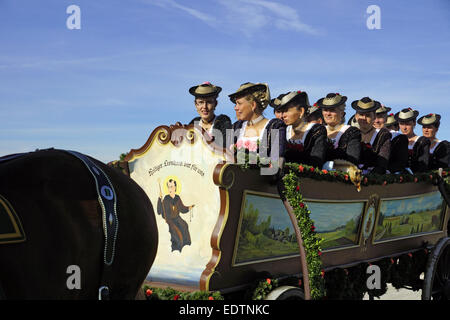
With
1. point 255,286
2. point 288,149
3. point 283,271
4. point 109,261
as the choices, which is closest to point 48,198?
point 109,261

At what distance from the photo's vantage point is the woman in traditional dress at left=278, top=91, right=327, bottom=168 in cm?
538

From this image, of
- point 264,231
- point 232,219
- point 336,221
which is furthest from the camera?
point 336,221

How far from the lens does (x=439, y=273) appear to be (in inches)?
256

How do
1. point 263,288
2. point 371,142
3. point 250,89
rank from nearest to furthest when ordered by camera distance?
point 263,288 < point 250,89 < point 371,142

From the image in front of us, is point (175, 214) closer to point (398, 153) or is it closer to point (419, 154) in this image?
point (398, 153)

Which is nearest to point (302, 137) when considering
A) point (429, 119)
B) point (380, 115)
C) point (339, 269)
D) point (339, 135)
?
point (339, 135)

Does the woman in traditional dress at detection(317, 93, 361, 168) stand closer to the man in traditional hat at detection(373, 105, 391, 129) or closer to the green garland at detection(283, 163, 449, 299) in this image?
the green garland at detection(283, 163, 449, 299)

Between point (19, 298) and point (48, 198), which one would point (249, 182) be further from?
point (19, 298)

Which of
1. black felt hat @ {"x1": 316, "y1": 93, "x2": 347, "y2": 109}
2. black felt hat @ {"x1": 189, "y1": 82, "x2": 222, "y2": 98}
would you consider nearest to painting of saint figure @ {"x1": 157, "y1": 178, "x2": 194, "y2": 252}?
black felt hat @ {"x1": 189, "y1": 82, "x2": 222, "y2": 98}

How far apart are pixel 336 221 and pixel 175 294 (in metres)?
1.98

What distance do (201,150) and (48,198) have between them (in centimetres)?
162

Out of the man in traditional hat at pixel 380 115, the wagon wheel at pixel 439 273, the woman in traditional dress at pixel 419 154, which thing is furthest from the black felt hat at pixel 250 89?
the man in traditional hat at pixel 380 115

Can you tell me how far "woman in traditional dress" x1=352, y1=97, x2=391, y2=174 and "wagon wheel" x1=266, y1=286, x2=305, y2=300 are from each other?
8.72ft

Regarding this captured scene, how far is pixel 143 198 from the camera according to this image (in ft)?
10.1
